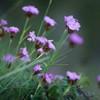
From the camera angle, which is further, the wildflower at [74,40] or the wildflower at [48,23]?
the wildflower at [74,40]

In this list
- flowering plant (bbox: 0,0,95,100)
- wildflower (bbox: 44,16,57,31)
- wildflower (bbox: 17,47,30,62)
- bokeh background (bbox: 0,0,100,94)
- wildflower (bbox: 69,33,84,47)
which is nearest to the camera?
flowering plant (bbox: 0,0,95,100)

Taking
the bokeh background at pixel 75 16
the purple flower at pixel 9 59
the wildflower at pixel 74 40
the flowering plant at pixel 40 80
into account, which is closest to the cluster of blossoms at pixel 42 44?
the flowering plant at pixel 40 80

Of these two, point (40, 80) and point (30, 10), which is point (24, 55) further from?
point (30, 10)

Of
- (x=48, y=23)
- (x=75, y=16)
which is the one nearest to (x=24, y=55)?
(x=48, y=23)

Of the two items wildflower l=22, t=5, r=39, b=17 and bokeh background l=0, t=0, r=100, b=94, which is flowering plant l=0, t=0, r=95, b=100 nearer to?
wildflower l=22, t=5, r=39, b=17

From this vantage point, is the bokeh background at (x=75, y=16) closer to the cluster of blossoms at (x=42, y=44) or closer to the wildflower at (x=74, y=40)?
the wildflower at (x=74, y=40)

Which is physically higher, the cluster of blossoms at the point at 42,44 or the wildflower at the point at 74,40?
the cluster of blossoms at the point at 42,44

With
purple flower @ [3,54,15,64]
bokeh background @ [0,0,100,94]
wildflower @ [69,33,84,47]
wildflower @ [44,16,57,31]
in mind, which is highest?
wildflower @ [44,16,57,31]

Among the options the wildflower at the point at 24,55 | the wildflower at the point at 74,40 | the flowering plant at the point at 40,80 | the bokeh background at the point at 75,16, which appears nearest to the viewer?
the flowering plant at the point at 40,80

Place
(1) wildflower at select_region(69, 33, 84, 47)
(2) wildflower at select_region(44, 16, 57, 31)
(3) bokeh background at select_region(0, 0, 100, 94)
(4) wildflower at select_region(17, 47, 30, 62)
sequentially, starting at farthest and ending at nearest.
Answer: (3) bokeh background at select_region(0, 0, 100, 94), (1) wildflower at select_region(69, 33, 84, 47), (2) wildflower at select_region(44, 16, 57, 31), (4) wildflower at select_region(17, 47, 30, 62)

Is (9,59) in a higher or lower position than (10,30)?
lower

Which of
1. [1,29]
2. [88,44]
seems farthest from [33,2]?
[1,29]

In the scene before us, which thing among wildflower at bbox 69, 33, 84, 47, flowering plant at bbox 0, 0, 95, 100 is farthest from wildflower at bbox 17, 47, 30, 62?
wildflower at bbox 69, 33, 84, 47
